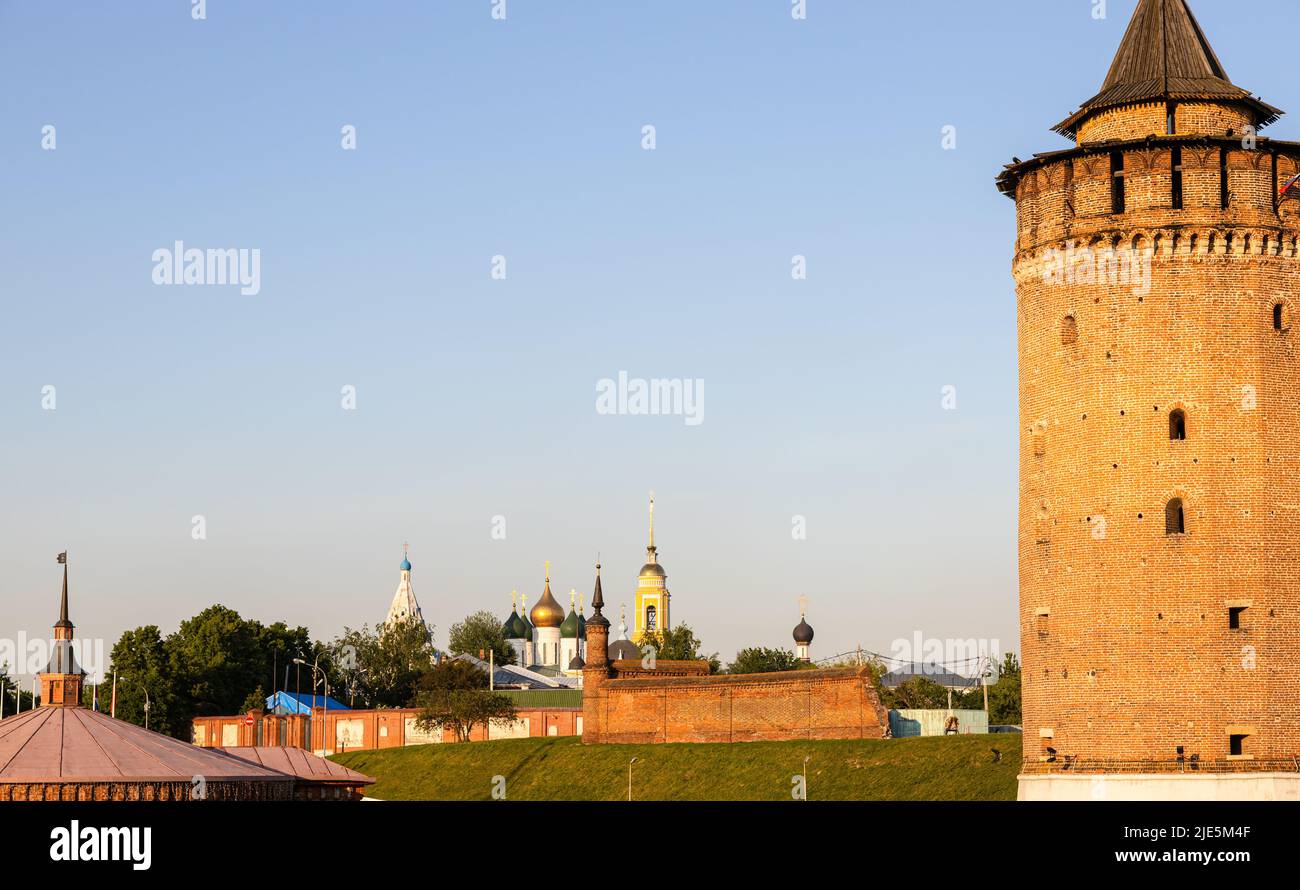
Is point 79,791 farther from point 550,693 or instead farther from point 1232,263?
point 550,693

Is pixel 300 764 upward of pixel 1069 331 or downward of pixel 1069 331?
downward

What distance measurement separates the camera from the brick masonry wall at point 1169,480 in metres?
44.5

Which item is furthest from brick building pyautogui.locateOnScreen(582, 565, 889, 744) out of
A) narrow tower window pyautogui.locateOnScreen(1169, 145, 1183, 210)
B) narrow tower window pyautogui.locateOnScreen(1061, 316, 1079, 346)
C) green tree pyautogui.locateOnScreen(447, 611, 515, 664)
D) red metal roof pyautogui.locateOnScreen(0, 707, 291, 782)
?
green tree pyautogui.locateOnScreen(447, 611, 515, 664)

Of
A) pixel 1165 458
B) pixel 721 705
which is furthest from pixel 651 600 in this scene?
pixel 1165 458

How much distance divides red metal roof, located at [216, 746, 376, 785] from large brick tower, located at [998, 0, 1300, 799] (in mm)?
31162

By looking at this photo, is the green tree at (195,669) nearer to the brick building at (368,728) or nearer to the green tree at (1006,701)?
the brick building at (368,728)

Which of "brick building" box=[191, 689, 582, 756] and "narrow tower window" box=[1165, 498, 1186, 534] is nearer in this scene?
"narrow tower window" box=[1165, 498, 1186, 534]

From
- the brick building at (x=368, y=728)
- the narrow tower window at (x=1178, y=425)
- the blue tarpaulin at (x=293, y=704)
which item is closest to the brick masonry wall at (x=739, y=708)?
the brick building at (x=368, y=728)

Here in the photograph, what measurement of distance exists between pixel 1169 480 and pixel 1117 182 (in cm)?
794

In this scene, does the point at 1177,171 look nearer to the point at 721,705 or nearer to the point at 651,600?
the point at 721,705

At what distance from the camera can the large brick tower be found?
44438 mm

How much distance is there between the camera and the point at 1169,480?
148ft

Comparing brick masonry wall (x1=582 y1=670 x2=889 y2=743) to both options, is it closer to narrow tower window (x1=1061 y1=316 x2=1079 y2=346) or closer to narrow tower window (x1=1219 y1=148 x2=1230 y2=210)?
narrow tower window (x1=1061 y1=316 x2=1079 y2=346)
